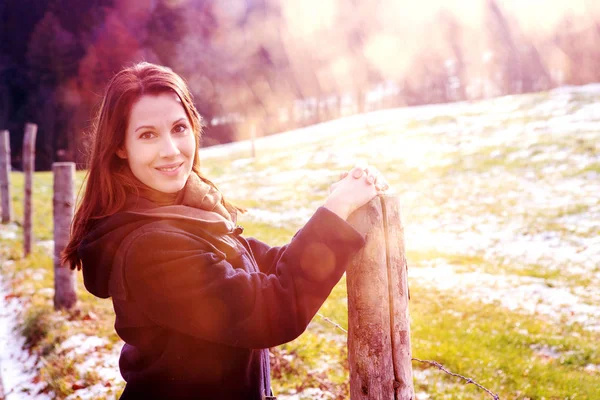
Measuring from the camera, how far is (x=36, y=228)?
1117cm

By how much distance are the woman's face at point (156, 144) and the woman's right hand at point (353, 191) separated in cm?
66

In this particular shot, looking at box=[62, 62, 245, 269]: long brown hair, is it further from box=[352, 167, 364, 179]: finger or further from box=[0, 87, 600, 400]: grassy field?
box=[0, 87, 600, 400]: grassy field

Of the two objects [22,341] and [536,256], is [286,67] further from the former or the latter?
[22,341]

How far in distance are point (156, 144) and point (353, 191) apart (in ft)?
2.68

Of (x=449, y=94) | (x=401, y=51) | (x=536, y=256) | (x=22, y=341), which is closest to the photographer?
(x=22, y=341)

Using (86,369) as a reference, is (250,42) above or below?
above

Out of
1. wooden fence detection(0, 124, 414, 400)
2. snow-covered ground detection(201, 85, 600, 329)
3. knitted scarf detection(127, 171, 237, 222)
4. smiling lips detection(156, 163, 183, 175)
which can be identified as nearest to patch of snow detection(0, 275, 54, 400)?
knitted scarf detection(127, 171, 237, 222)

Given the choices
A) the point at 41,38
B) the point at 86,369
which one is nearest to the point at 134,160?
the point at 86,369

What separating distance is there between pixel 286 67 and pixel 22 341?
2136 inches

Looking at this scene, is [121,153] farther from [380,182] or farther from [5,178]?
[5,178]

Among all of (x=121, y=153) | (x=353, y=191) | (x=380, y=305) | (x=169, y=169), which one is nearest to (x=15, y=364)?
(x=121, y=153)

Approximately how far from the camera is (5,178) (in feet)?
37.2

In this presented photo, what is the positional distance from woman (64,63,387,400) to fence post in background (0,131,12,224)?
11.4m

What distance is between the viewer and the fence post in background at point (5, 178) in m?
11.3
